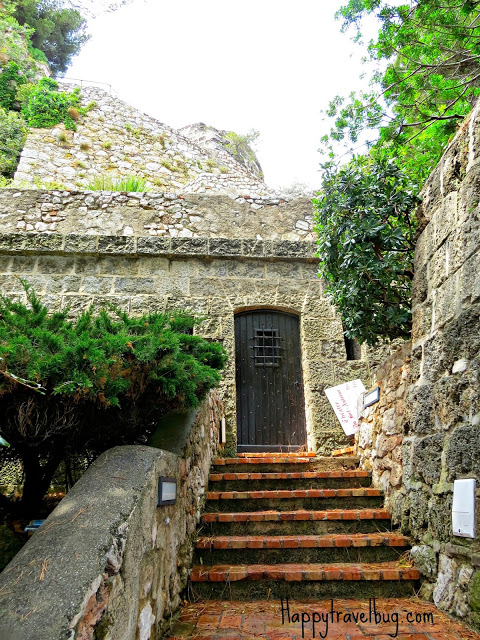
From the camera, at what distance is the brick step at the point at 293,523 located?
3.42 m

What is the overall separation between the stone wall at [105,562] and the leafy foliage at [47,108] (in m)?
10.9

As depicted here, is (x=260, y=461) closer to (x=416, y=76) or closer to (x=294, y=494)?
(x=294, y=494)

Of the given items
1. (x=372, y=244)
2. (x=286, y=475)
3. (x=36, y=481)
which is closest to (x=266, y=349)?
(x=286, y=475)

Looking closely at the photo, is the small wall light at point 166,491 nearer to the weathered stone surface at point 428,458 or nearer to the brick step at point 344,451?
the weathered stone surface at point 428,458

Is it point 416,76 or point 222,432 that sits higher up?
point 416,76

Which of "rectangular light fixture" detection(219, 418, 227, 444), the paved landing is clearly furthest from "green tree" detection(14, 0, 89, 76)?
the paved landing

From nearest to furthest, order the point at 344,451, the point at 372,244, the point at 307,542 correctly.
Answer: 1. the point at 307,542
2. the point at 372,244
3. the point at 344,451

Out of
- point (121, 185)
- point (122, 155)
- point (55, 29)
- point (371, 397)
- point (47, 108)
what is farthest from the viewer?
point (55, 29)

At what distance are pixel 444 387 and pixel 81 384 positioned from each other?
2.12 meters

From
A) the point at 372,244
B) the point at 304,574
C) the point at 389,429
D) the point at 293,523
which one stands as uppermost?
the point at 372,244

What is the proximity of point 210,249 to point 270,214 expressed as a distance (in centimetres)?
108

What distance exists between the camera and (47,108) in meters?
11.4

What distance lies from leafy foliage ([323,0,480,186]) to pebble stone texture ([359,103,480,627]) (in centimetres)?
127

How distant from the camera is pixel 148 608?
2137 mm
